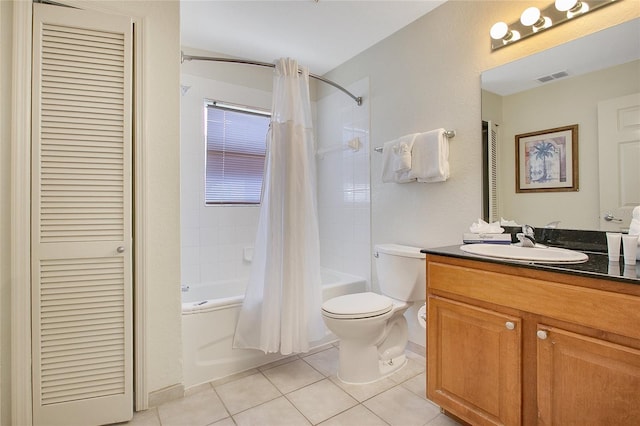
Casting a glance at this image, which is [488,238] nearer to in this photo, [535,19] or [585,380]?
[585,380]

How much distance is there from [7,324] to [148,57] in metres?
1.41

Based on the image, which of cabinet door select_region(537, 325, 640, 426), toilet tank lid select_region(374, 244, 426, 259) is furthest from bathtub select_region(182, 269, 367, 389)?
cabinet door select_region(537, 325, 640, 426)

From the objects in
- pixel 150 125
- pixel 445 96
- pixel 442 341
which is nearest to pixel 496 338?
pixel 442 341

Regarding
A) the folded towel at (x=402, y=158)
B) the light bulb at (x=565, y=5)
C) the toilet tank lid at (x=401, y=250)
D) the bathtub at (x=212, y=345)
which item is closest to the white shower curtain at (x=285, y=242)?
the bathtub at (x=212, y=345)

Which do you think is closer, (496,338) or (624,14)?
(496,338)

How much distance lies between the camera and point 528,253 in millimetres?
1434

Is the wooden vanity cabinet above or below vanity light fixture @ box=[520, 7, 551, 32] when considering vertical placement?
below

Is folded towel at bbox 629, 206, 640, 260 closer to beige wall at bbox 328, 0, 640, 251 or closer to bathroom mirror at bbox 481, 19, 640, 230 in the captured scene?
bathroom mirror at bbox 481, 19, 640, 230

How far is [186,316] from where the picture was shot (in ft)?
6.07

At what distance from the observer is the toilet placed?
6.00 ft

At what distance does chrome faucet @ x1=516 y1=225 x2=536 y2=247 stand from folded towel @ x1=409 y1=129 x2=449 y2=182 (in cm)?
56

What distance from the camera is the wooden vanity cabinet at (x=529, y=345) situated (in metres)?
0.98

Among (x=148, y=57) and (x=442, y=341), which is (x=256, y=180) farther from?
(x=442, y=341)

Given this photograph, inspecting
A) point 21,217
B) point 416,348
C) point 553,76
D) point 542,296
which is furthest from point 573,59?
point 21,217
